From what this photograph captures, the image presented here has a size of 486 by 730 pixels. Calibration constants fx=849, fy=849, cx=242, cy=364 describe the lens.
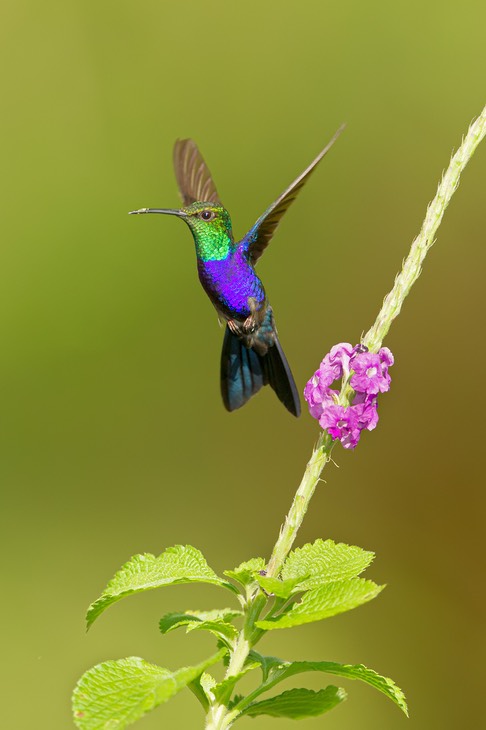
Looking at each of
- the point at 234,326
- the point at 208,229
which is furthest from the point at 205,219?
the point at 234,326

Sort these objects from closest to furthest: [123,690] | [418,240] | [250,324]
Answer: [123,690]
[418,240]
[250,324]

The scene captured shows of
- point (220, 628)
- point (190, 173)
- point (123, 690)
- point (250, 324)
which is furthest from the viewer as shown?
point (190, 173)

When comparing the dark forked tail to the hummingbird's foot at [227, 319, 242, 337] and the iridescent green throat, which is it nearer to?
the hummingbird's foot at [227, 319, 242, 337]

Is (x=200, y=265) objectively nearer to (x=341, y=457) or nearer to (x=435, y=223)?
(x=435, y=223)

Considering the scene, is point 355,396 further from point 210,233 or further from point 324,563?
point 210,233

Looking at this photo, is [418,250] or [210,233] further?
[210,233]

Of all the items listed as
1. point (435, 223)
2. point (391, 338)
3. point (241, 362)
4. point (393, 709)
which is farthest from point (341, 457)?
point (435, 223)
